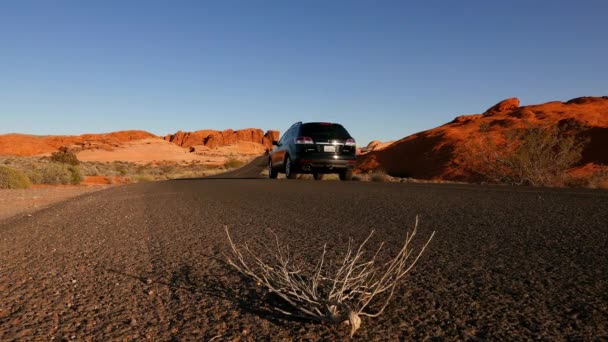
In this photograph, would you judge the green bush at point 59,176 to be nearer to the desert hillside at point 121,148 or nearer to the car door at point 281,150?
the car door at point 281,150

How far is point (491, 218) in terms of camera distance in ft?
17.7

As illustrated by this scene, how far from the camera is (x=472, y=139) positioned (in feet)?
103

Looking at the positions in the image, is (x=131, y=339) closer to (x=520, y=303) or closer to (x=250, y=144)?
(x=520, y=303)

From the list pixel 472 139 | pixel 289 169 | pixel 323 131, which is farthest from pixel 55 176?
pixel 472 139

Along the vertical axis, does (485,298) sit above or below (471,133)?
below

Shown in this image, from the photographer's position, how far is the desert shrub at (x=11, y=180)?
16.9 metres

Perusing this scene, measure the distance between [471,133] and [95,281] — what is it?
3698 cm

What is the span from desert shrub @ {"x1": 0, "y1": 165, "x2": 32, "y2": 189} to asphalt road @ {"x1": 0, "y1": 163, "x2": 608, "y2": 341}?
1271 centimetres

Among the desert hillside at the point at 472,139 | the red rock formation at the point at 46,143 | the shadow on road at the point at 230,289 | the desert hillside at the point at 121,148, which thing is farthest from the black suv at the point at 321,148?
the red rock formation at the point at 46,143

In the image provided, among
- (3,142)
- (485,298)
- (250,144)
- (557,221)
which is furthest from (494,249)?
(250,144)

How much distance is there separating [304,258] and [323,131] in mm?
11678

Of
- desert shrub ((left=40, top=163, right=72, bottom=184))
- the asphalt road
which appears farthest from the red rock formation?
the asphalt road

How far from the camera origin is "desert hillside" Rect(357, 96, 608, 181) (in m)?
28.9

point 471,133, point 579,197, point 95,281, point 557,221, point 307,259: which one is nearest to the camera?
point 95,281
